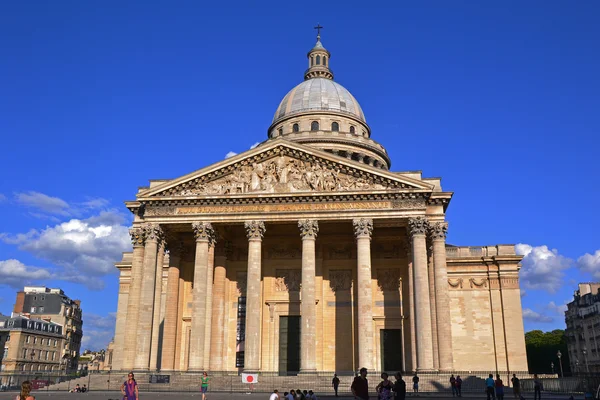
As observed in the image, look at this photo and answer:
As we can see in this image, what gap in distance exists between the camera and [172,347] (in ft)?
129

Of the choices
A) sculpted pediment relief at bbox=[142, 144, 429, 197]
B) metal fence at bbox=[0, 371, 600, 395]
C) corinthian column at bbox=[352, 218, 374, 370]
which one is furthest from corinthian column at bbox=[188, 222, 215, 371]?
corinthian column at bbox=[352, 218, 374, 370]

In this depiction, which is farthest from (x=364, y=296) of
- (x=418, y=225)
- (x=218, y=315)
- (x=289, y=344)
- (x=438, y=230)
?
(x=218, y=315)

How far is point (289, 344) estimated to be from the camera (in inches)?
1598

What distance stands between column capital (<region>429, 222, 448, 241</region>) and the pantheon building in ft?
0.24

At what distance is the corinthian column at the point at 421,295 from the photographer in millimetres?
33750

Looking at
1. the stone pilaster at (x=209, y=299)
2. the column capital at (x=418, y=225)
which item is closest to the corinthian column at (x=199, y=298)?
the stone pilaster at (x=209, y=299)

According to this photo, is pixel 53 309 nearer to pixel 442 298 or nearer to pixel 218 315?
pixel 218 315

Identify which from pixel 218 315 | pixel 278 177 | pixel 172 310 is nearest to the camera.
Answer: pixel 278 177

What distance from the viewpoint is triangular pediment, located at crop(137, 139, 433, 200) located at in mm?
37094

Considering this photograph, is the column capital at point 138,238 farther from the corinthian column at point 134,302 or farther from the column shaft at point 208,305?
the column shaft at point 208,305

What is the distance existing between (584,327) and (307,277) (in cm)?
5982

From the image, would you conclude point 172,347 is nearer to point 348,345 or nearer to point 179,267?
point 179,267

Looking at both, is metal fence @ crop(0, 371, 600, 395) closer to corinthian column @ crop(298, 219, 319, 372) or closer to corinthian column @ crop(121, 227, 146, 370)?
corinthian column @ crop(298, 219, 319, 372)

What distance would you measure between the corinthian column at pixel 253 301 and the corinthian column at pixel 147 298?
6.12 meters
